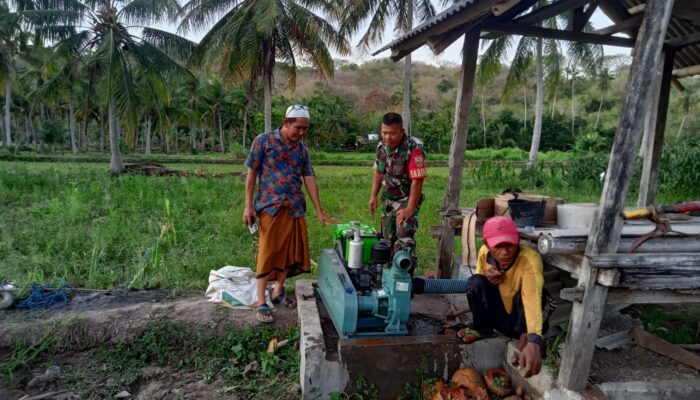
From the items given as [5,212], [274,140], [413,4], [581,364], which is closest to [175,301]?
[274,140]

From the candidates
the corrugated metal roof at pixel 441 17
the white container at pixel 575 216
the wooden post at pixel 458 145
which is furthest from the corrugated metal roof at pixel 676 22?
the white container at pixel 575 216

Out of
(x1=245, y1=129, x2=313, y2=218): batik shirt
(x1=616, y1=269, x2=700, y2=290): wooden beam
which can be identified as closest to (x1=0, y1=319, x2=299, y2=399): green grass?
(x1=245, y1=129, x2=313, y2=218): batik shirt

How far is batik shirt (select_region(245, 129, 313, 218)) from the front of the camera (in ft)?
12.6

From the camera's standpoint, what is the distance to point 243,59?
14211mm

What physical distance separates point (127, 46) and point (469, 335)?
17133 millimetres

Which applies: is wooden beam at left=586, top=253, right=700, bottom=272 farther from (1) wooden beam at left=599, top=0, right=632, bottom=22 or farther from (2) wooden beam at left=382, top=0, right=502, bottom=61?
(1) wooden beam at left=599, top=0, right=632, bottom=22

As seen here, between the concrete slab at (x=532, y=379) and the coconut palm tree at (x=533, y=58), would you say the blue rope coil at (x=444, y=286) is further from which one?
the coconut palm tree at (x=533, y=58)

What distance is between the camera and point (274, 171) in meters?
3.89

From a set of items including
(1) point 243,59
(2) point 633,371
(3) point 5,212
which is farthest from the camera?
(1) point 243,59

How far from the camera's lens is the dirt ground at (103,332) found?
10.5ft

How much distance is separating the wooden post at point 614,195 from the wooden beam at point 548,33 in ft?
5.46

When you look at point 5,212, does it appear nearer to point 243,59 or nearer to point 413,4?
point 243,59

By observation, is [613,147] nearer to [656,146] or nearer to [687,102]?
[656,146]

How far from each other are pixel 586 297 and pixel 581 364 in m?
0.38
